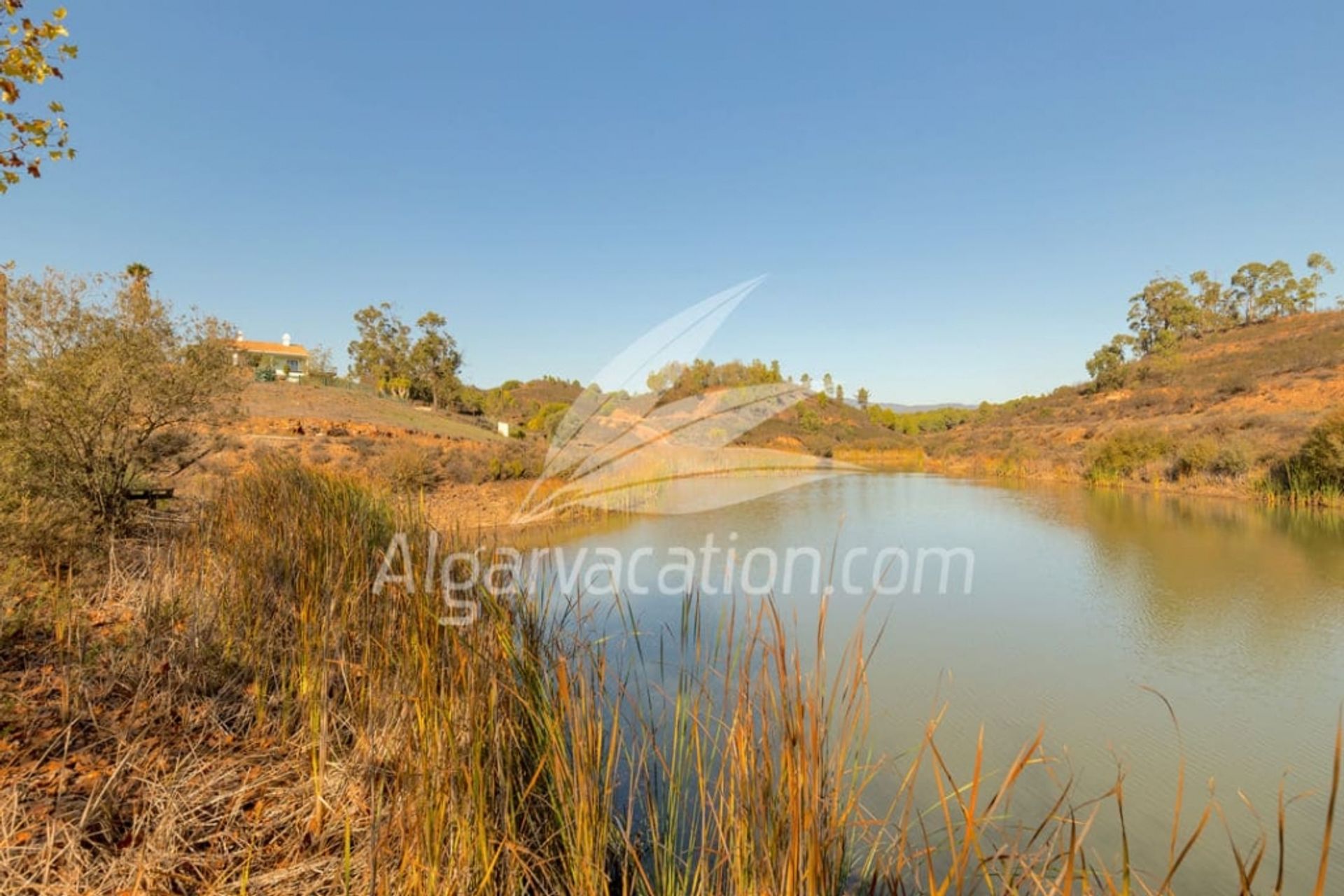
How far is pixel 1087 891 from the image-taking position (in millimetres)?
1345

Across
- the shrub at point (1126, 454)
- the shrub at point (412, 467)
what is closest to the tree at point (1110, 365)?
the shrub at point (1126, 454)

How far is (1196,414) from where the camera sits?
23922 millimetres

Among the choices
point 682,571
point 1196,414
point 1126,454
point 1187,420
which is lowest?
point 682,571

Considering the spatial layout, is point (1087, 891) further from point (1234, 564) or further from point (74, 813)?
point (1234, 564)

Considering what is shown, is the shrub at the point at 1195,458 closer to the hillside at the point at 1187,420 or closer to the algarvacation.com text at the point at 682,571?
the hillside at the point at 1187,420

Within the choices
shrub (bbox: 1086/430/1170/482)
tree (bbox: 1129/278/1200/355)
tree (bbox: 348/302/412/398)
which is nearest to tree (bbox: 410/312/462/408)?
tree (bbox: 348/302/412/398)

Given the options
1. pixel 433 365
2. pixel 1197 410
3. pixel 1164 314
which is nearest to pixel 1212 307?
pixel 1164 314

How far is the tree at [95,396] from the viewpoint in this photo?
4.12 meters

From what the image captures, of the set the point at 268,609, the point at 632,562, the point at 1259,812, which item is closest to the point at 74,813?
the point at 268,609

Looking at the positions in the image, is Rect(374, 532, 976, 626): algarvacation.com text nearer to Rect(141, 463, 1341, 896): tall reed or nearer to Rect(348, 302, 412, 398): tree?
Rect(141, 463, 1341, 896): tall reed

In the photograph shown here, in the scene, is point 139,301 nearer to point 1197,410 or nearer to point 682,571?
point 682,571

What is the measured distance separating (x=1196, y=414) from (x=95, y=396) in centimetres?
3247

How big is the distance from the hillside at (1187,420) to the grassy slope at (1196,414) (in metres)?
0.06

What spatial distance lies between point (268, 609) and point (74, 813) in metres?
1.59
